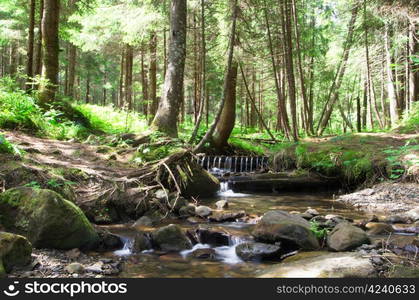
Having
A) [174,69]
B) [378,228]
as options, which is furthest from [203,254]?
[174,69]

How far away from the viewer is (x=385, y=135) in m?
13.0

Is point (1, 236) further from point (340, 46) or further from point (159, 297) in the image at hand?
point (340, 46)

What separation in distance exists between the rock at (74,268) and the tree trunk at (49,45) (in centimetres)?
849

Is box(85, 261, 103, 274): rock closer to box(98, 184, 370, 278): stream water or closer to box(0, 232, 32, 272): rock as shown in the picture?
box(98, 184, 370, 278): stream water

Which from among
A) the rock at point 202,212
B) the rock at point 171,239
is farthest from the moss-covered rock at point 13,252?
the rock at point 202,212

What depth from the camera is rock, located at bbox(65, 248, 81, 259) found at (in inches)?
181

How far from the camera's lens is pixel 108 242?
534 centimetres

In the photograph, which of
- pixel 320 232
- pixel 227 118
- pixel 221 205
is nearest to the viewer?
pixel 320 232

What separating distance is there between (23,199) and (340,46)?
20.7m

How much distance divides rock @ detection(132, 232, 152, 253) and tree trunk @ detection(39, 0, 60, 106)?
758 cm

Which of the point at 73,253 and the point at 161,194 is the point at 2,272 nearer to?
the point at 73,253

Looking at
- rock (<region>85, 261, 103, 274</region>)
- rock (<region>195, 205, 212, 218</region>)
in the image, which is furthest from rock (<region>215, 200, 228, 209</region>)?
rock (<region>85, 261, 103, 274</region>)

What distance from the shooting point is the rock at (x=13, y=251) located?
3766 mm

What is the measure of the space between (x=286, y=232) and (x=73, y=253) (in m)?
3.26
